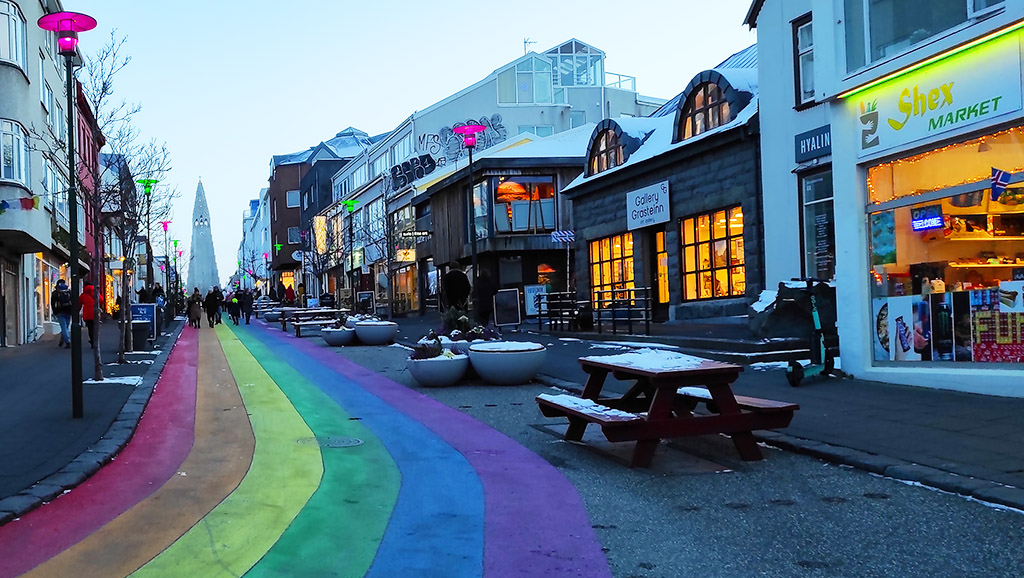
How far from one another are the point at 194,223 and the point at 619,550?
83.3 metres

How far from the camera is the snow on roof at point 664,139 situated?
2066 cm

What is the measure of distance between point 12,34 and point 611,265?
54.5ft

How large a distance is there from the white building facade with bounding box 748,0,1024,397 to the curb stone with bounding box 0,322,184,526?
337 inches

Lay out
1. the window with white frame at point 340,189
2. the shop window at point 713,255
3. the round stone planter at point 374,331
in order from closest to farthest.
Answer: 1. the shop window at point 713,255
2. the round stone planter at point 374,331
3. the window with white frame at point 340,189

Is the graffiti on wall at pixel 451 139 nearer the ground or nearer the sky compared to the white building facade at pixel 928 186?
nearer the sky

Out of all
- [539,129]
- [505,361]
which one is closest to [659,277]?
[505,361]

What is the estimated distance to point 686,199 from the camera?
22.8m

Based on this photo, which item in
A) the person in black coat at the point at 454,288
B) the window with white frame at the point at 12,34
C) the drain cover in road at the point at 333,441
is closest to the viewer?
the drain cover in road at the point at 333,441

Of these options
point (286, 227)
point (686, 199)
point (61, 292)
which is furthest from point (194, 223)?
point (686, 199)

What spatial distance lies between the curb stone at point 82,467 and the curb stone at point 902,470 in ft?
18.1

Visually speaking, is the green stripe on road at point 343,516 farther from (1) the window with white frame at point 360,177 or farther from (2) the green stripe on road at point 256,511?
(1) the window with white frame at point 360,177

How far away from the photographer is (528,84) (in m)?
53.0

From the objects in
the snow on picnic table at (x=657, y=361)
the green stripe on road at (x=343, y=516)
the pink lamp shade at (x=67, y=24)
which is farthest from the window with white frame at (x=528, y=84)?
the snow on picnic table at (x=657, y=361)

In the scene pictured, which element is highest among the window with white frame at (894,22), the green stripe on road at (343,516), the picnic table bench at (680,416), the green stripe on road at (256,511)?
the window with white frame at (894,22)
